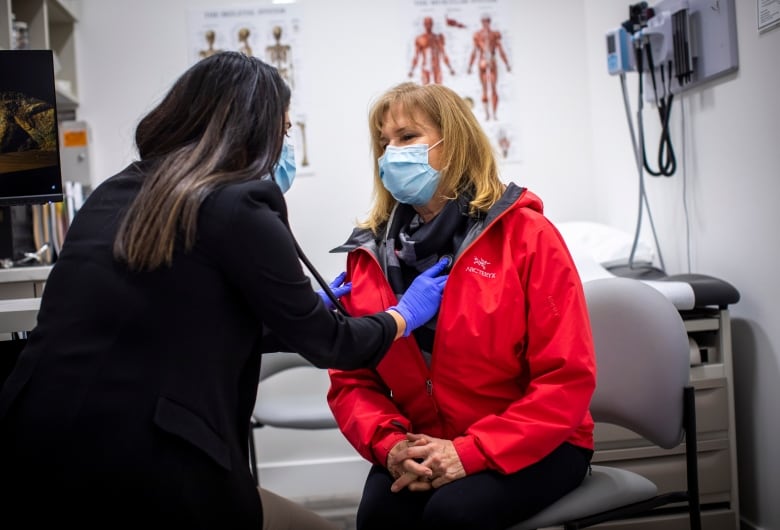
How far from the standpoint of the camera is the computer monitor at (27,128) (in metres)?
1.59

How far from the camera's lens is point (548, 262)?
4.48ft

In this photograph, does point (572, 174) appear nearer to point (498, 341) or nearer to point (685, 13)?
point (685, 13)

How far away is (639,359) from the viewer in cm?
149

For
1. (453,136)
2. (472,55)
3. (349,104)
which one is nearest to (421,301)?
(453,136)

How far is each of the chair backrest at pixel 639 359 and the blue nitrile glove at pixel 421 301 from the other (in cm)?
41

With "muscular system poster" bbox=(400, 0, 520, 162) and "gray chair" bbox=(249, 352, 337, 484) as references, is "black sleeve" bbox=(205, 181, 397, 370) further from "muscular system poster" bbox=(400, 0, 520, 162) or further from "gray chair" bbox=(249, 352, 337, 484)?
"muscular system poster" bbox=(400, 0, 520, 162)

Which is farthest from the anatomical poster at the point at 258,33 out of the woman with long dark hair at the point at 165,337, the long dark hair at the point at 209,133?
the woman with long dark hair at the point at 165,337

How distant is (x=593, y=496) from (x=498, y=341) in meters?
0.34

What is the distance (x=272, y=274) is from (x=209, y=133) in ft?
0.85

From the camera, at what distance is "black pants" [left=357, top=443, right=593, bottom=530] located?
1.23 m

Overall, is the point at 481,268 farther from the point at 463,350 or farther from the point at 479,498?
the point at 479,498

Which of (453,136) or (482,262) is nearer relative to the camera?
(482,262)

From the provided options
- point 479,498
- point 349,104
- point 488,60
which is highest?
point 488,60

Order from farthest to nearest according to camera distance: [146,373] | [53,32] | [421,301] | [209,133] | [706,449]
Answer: [53,32]
[706,449]
[421,301]
[209,133]
[146,373]
